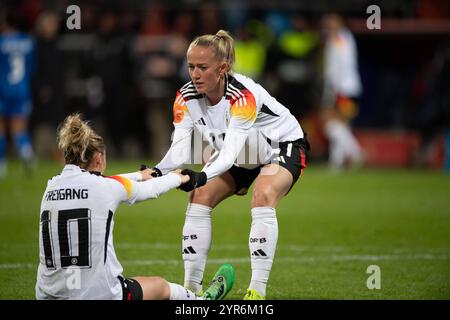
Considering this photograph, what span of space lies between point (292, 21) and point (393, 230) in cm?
1016

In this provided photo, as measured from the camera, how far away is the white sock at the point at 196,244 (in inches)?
266

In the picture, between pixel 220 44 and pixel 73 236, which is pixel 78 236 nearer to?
pixel 73 236

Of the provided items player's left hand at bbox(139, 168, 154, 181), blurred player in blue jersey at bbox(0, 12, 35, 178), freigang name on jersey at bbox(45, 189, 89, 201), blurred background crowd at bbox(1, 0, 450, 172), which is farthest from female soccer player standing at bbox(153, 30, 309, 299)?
blurred background crowd at bbox(1, 0, 450, 172)

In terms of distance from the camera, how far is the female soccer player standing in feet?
21.0

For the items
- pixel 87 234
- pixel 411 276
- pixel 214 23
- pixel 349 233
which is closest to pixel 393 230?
pixel 349 233

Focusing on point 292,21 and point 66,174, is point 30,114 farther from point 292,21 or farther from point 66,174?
point 66,174

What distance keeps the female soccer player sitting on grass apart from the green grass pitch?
153cm

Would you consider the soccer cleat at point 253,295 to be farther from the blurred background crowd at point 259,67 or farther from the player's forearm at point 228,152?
the blurred background crowd at point 259,67

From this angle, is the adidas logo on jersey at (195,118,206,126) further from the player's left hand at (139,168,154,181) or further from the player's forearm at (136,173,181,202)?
the player's forearm at (136,173,181,202)

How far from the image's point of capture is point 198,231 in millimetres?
6797

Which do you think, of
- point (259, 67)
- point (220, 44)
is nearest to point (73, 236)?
point (220, 44)

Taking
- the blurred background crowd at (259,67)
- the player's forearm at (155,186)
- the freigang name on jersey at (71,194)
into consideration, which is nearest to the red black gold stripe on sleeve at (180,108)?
the player's forearm at (155,186)

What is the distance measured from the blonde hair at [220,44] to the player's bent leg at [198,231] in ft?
3.14
